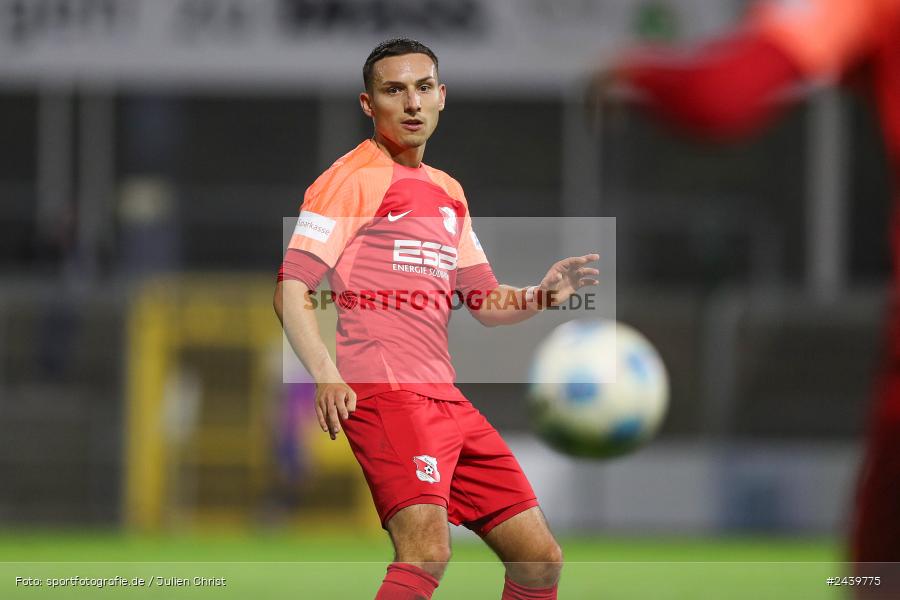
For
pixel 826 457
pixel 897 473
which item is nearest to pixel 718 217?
pixel 826 457

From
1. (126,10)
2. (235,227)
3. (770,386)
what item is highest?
(126,10)

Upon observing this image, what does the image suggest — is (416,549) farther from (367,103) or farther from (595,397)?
(367,103)

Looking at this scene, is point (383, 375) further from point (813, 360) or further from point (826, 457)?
point (813, 360)

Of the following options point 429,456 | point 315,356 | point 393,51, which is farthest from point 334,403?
point 393,51

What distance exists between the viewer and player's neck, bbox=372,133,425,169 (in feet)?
13.2

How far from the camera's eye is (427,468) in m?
4.03

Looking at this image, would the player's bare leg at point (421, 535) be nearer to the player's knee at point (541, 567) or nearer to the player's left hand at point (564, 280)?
the player's knee at point (541, 567)

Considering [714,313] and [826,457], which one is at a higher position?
[714,313]

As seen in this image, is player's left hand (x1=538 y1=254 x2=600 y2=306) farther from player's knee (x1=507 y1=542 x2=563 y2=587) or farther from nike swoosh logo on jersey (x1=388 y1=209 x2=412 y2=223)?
player's knee (x1=507 y1=542 x2=563 y2=587)

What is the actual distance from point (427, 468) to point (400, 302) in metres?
0.43

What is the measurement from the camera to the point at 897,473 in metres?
2.95

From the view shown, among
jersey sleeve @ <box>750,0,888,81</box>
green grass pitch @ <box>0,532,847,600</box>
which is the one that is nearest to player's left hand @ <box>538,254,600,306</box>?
jersey sleeve @ <box>750,0,888,81</box>

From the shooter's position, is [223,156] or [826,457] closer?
[826,457]

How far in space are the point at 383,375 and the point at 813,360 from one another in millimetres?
12153
